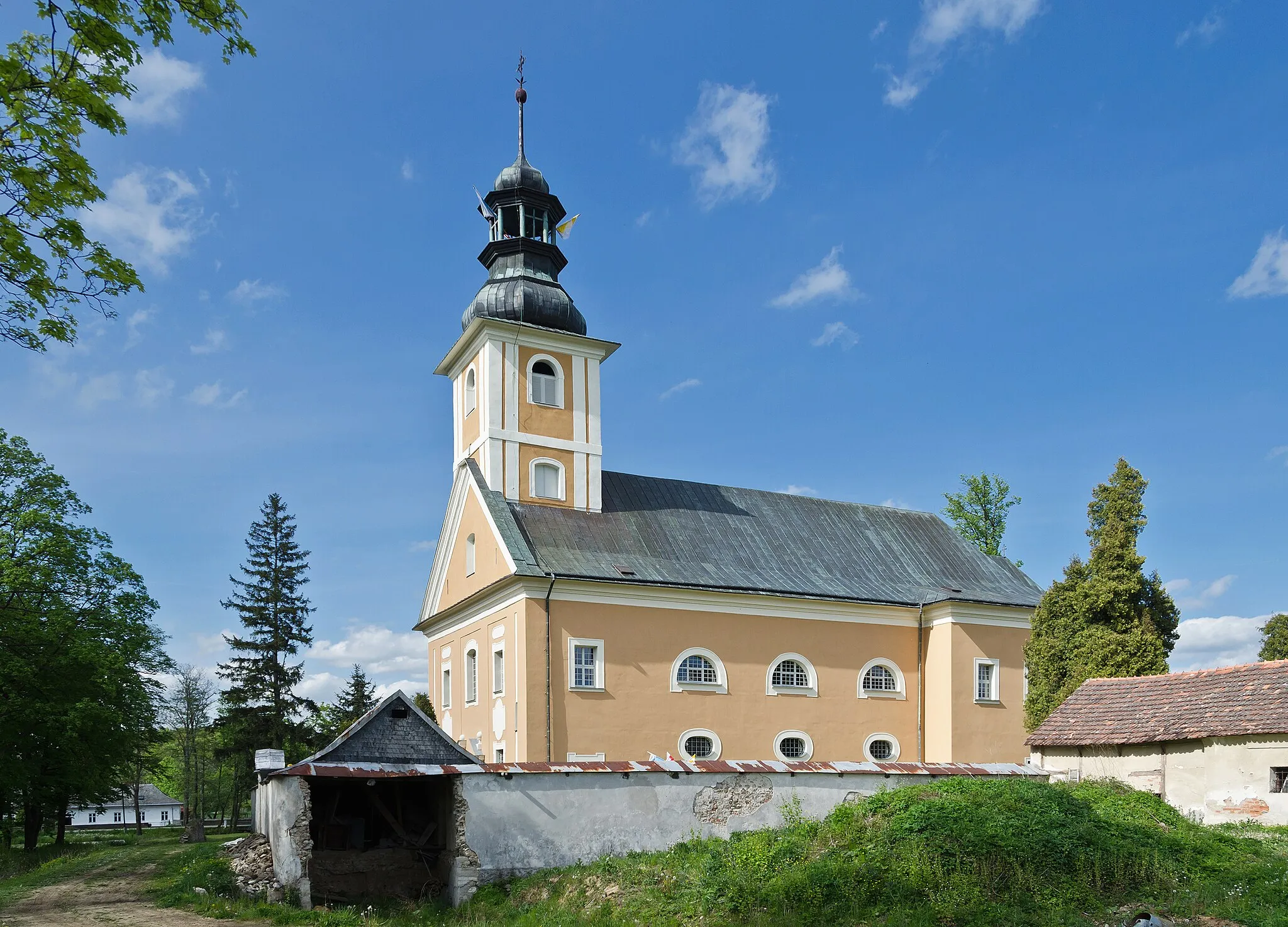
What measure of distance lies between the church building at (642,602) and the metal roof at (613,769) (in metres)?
7.71

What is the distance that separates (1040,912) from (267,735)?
113ft

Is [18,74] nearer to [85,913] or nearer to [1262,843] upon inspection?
[85,913]

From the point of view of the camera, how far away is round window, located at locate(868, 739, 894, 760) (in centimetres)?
2869

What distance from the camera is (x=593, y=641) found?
2573 centimetres

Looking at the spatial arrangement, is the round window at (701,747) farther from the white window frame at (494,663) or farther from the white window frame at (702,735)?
the white window frame at (494,663)

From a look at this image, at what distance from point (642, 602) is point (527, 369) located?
24.9 feet

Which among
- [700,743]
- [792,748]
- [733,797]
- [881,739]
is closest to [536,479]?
[700,743]

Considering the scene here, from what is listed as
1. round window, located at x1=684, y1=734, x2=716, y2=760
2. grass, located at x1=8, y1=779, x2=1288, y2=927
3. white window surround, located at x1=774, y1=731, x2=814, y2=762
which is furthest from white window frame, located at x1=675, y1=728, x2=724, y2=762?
grass, located at x1=8, y1=779, x2=1288, y2=927

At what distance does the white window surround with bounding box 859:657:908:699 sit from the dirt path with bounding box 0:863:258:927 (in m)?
17.8

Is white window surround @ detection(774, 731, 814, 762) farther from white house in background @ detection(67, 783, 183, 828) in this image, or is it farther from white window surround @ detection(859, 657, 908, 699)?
white house in background @ detection(67, 783, 183, 828)

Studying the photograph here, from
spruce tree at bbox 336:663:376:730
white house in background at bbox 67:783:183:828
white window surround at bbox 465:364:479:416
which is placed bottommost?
white house in background at bbox 67:783:183:828

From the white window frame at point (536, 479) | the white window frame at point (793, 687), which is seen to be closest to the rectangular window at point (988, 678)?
the white window frame at point (793, 687)

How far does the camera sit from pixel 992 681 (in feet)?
97.8

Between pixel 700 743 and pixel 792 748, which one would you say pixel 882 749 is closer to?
pixel 792 748
